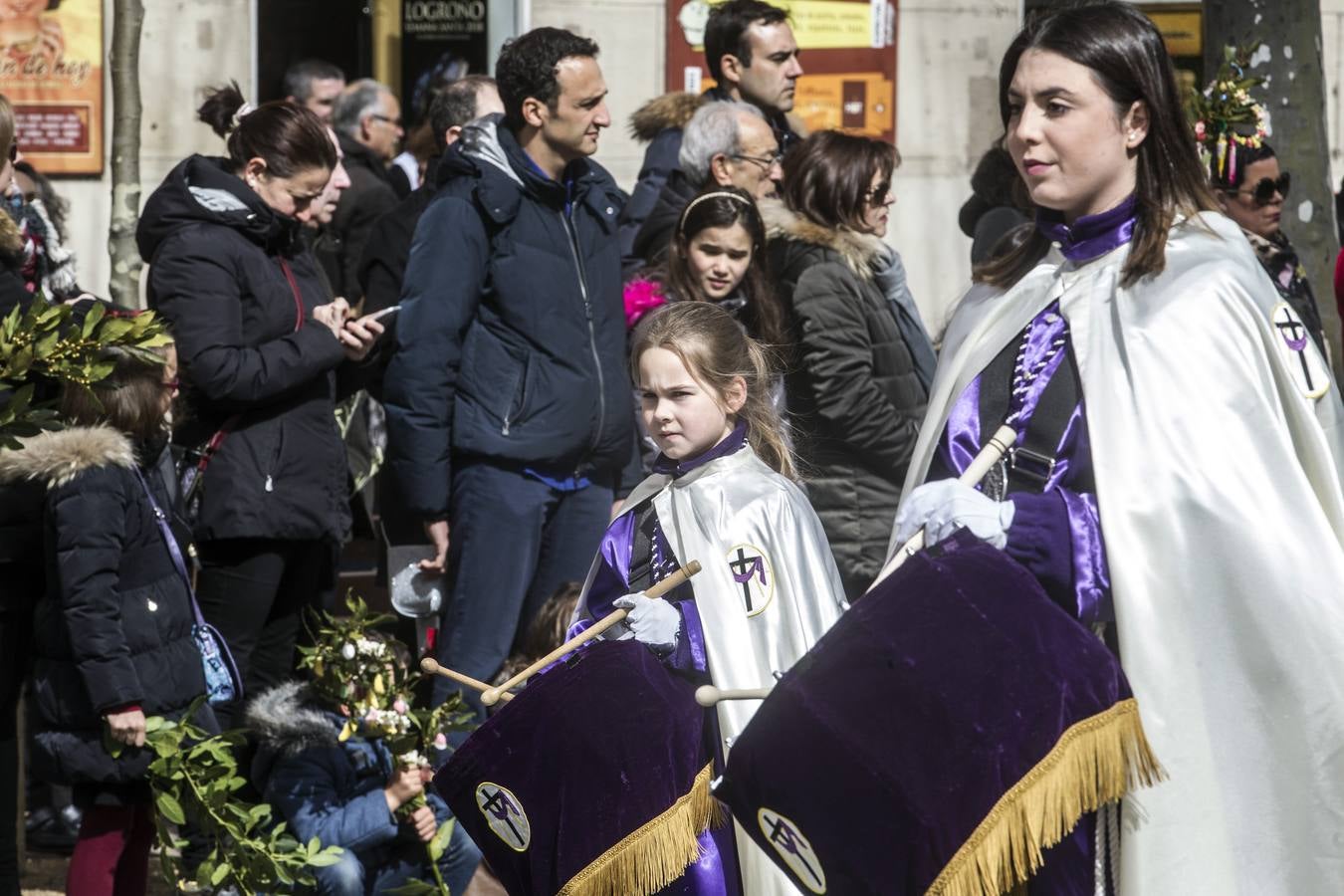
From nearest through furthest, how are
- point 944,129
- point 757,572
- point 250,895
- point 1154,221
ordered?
point 1154,221 → point 757,572 → point 250,895 → point 944,129

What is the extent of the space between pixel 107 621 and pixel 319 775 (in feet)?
2.46

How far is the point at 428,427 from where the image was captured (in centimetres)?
571

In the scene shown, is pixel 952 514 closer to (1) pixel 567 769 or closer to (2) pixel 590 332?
(1) pixel 567 769

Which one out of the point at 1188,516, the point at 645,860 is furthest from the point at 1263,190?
the point at 645,860

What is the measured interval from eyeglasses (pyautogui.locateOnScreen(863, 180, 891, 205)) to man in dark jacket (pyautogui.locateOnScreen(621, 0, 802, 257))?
94cm

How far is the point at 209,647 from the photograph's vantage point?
5371 millimetres

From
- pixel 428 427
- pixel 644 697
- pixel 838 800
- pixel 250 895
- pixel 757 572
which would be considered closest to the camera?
pixel 838 800

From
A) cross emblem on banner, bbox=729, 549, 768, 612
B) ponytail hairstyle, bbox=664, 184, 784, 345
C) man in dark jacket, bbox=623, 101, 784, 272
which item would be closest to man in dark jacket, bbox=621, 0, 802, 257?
man in dark jacket, bbox=623, 101, 784, 272

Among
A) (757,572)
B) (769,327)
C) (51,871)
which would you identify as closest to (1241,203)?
(769,327)

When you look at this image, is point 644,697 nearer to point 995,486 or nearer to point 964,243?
point 995,486

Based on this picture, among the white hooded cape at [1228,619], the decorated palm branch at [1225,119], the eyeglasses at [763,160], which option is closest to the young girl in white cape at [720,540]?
the white hooded cape at [1228,619]

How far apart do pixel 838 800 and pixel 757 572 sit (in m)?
1.41

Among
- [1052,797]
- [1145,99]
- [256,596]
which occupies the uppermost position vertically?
[1145,99]

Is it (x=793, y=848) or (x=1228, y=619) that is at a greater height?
(x=1228, y=619)
